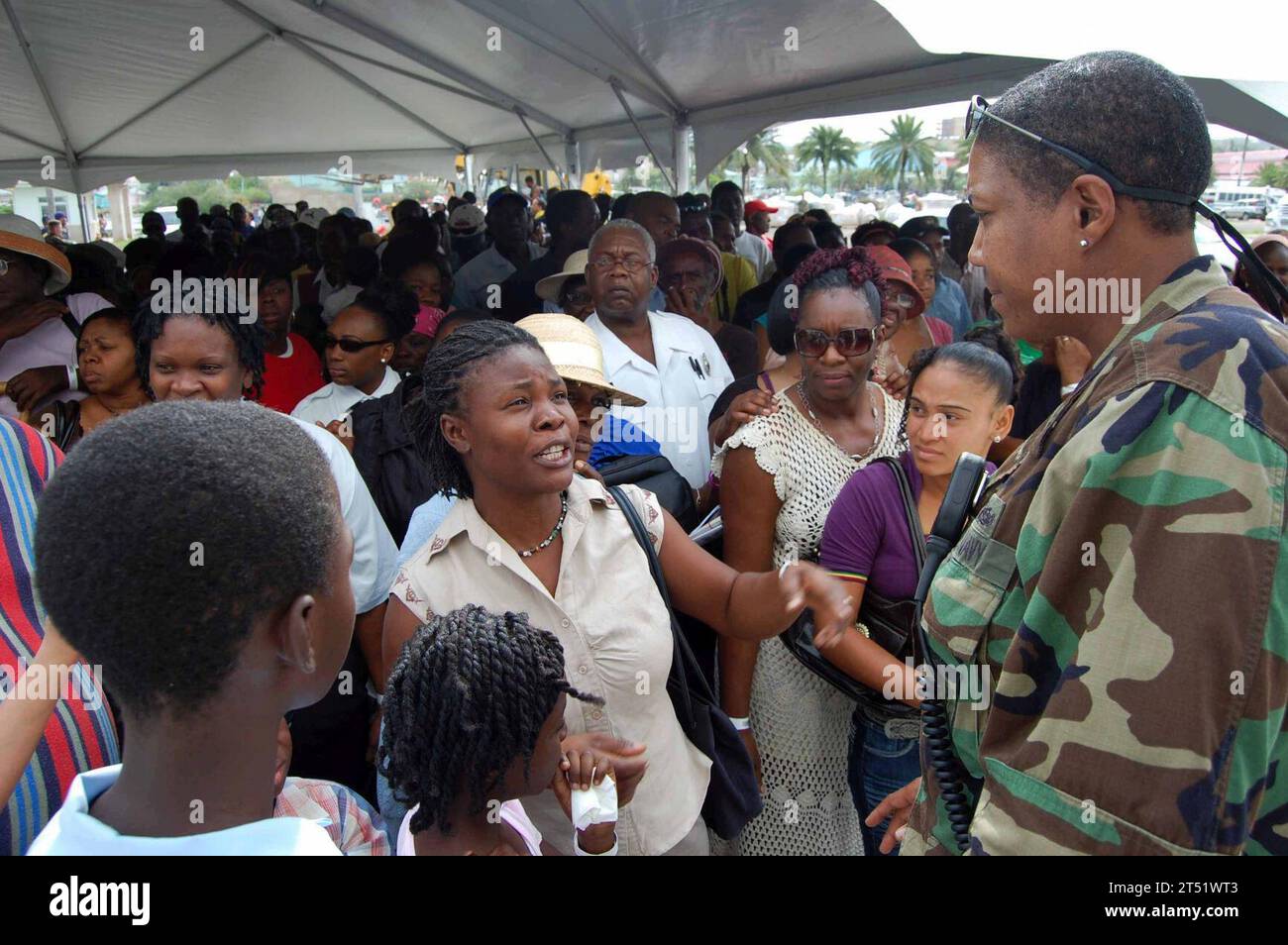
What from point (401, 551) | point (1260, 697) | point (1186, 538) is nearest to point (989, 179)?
point (1186, 538)

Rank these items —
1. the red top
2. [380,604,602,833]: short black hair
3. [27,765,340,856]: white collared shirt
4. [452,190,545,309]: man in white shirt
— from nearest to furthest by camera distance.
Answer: [27,765,340,856]: white collared shirt → [380,604,602,833]: short black hair → the red top → [452,190,545,309]: man in white shirt

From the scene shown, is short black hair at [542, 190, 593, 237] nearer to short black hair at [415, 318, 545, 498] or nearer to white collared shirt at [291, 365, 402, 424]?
white collared shirt at [291, 365, 402, 424]

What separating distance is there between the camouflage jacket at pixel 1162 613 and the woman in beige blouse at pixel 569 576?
0.81m

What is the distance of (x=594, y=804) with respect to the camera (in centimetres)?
165

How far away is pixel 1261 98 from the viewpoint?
368cm

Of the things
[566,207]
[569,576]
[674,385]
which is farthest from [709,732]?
[566,207]

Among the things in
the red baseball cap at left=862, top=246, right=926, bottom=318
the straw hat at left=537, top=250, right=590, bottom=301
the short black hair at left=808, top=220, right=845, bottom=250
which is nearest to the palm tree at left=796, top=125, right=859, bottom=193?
the short black hair at left=808, top=220, right=845, bottom=250

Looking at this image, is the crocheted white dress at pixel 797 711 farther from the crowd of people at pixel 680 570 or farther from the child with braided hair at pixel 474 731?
the child with braided hair at pixel 474 731

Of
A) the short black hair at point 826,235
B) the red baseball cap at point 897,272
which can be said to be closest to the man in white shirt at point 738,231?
the short black hair at point 826,235

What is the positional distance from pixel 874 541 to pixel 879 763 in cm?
68

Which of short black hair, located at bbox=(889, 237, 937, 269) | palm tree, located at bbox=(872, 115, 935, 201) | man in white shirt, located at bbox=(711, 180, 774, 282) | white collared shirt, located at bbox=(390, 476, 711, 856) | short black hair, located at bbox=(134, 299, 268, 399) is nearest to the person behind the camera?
white collared shirt, located at bbox=(390, 476, 711, 856)

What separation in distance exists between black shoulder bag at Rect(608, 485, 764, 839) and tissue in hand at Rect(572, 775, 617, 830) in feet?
1.39

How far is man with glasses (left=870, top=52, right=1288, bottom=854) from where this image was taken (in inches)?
38.2
